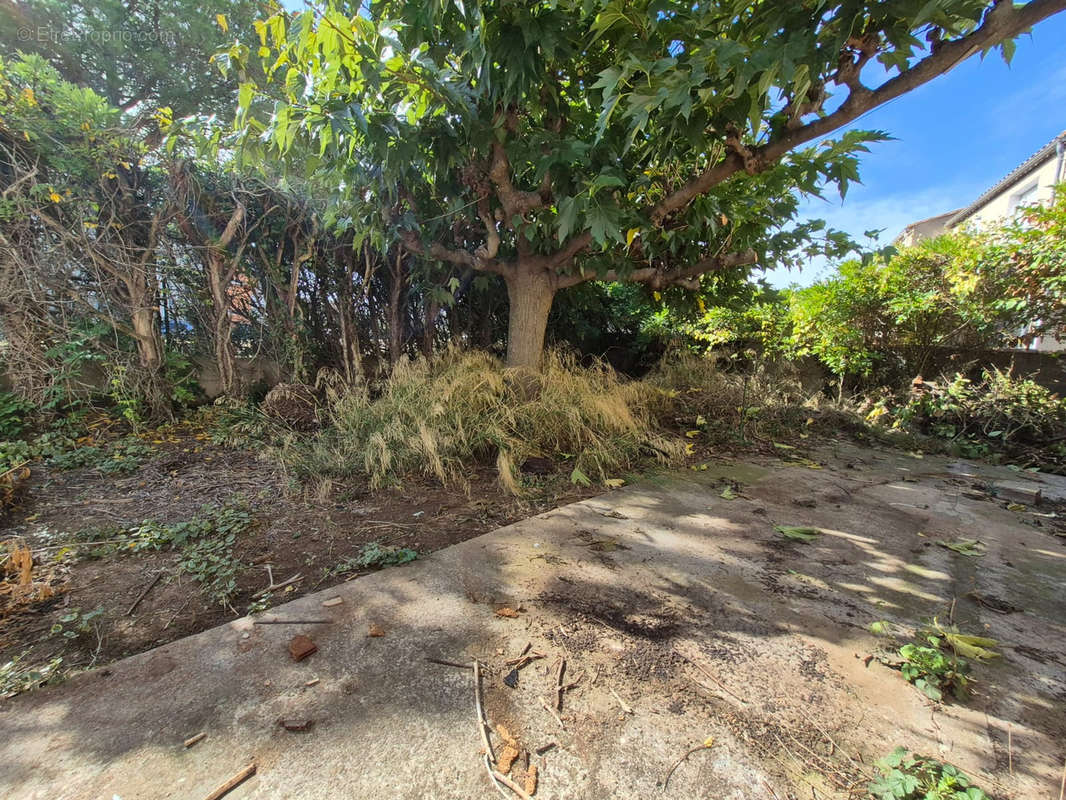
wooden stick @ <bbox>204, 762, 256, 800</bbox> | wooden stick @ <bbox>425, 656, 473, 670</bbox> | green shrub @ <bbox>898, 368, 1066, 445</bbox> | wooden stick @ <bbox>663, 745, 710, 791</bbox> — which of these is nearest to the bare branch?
green shrub @ <bbox>898, 368, 1066, 445</bbox>

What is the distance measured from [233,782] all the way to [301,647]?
0.38 metres

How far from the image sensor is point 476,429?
2973 millimetres

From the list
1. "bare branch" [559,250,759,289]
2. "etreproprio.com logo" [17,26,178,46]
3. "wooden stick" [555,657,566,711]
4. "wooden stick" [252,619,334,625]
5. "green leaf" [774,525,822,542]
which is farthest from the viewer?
"etreproprio.com logo" [17,26,178,46]

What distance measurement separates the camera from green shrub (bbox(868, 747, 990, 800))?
2.73 ft

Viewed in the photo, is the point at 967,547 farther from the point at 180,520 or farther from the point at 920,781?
the point at 180,520

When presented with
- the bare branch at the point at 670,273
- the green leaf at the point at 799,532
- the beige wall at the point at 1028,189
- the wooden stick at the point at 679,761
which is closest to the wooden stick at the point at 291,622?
the wooden stick at the point at 679,761

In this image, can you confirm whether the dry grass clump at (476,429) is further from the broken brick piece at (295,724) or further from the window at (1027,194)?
the window at (1027,194)

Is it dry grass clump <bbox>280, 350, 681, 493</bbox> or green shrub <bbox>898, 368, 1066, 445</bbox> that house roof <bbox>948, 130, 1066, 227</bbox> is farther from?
dry grass clump <bbox>280, 350, 681, 493</bbox>

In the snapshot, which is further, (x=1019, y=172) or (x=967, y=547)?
(x=1019, y=172)

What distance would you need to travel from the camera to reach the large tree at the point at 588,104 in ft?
5.55

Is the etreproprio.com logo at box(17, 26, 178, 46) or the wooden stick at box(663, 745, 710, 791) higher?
the etreproprio.com logo at box(17, 26, 178, 46)

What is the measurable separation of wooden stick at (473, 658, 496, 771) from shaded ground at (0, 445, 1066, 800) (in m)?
0.02

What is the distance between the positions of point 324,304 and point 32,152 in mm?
2200

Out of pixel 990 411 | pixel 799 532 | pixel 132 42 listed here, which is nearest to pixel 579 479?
pixel 799 532
